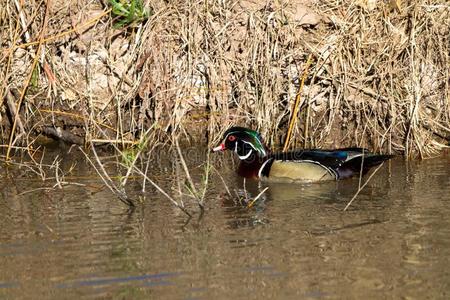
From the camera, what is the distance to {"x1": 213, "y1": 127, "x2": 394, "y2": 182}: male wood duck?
994 centimetres

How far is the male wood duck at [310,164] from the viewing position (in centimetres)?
994

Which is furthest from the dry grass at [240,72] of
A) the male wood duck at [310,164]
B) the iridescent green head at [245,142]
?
the male wood duck at [310,164]

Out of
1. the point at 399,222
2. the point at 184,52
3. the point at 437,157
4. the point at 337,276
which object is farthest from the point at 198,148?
the point at 337,276

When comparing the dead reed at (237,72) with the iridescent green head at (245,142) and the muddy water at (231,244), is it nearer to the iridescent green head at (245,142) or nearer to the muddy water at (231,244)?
the iridescent green head at (245,142)

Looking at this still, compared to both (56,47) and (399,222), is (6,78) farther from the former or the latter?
(399,222)

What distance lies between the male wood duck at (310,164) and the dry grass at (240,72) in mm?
869

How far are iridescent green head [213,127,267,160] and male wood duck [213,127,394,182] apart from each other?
16mm

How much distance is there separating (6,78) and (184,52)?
6.23 feet

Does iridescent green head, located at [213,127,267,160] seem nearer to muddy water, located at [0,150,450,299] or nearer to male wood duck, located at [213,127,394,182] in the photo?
male wood duck, located at [213,127,394,182]

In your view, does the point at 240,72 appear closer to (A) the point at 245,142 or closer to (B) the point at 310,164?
(A) the point at 245,142

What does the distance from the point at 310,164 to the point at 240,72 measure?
166cm

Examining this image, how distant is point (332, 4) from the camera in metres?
11.3

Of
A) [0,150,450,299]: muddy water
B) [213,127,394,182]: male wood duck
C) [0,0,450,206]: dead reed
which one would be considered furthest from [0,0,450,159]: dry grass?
[0,150,450,299]: muddy water

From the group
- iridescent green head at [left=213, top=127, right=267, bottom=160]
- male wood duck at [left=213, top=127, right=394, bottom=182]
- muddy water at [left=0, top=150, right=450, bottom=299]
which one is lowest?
muddy water at [left=0, top=150, right=450, bottom=299]
